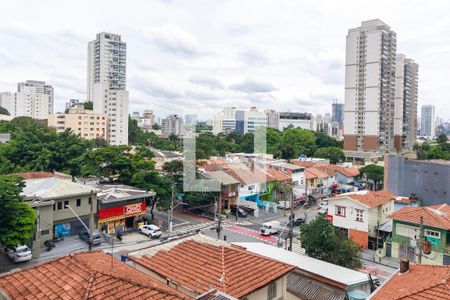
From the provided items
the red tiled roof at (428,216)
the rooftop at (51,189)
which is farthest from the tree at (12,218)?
the red tiled roof at (428,216)

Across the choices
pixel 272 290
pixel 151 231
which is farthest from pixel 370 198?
pixel 272 290

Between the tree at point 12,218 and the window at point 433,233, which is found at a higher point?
the tree at point 12,218

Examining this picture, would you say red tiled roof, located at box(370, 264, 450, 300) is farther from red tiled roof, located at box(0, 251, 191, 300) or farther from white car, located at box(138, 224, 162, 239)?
white car, located at box(138, 224, 162, 239)

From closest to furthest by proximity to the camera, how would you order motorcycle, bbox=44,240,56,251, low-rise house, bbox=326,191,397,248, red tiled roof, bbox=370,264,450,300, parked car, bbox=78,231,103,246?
red tiled roof, bbox=370,264,450,300
motorcycle, bbox=44,240,56,251
parked car, bbox=78,231,103,246
low-rise house, bbox=326,191,397,248

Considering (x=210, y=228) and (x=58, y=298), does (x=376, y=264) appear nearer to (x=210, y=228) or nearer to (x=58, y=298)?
(x=210, y=228)

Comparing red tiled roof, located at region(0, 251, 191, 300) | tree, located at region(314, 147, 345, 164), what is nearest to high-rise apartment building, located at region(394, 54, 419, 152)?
tree, located at region(314, 147, 345, 164)

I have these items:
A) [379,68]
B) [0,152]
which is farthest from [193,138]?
[379,68]

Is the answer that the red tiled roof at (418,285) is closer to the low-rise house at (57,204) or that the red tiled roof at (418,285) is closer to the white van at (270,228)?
the white van at (270,228)
